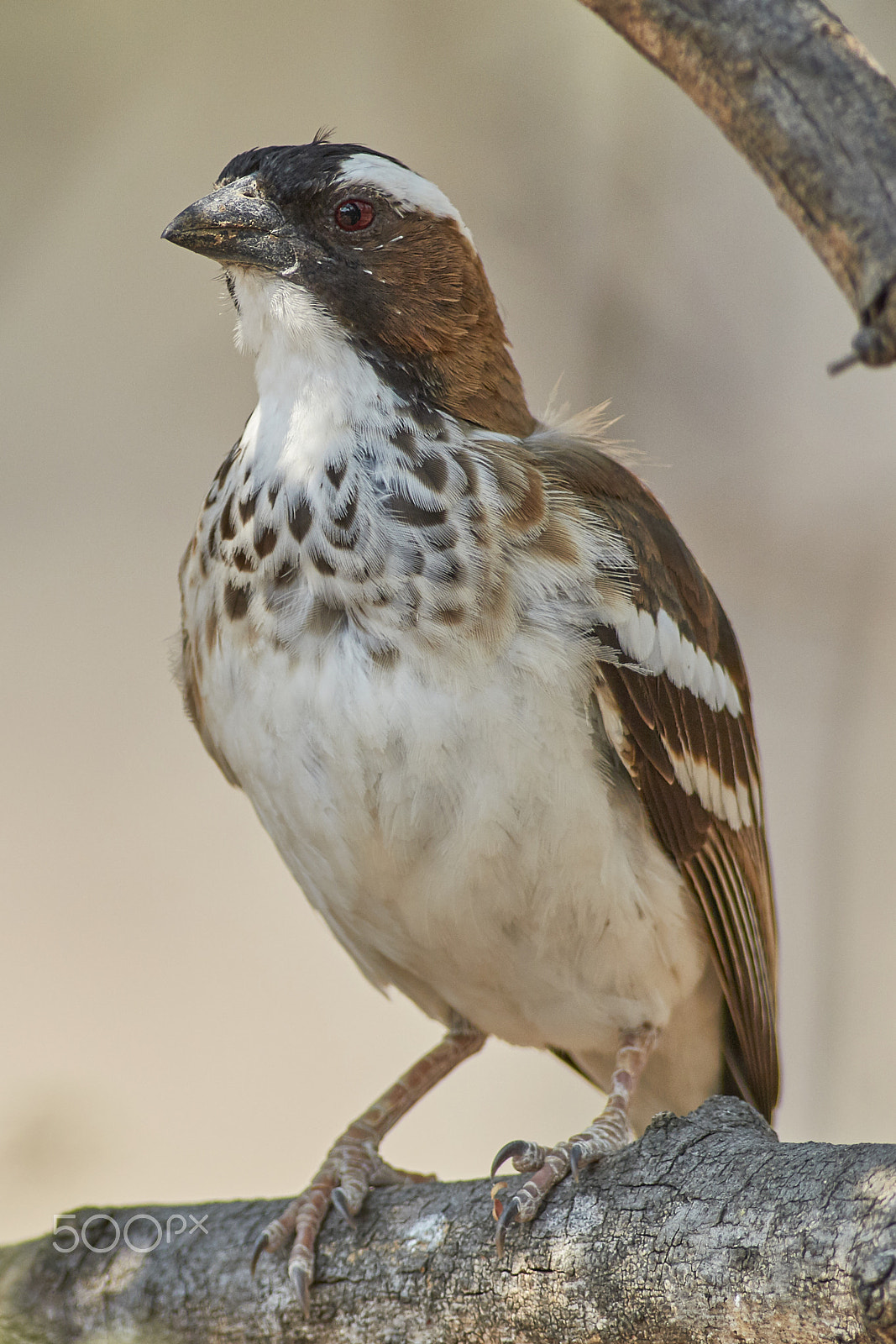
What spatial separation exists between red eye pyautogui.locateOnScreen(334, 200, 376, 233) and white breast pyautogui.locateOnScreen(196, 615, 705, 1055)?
1122 millimetres

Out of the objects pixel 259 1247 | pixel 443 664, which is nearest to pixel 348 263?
pixel 443 664

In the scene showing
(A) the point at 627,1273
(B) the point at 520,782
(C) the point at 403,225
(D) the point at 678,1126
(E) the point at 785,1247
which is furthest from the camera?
(C) the point at 403,225

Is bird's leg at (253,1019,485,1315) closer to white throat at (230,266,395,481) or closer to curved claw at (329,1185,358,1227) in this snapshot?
curved claw at (329,1185,358,1227)

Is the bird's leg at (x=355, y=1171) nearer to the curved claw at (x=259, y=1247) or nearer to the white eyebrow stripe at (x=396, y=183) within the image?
the curved claw at (x=259, y=1247)

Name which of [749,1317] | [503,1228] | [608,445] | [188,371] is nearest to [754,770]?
[608,445]

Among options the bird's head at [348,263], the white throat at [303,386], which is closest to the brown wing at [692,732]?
the bird's head at [348,263]

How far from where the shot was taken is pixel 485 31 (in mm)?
6371

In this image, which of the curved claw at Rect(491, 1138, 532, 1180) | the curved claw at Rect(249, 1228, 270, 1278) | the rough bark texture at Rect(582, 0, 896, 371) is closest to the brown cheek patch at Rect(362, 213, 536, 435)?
the rough bark texture at Rect(582, 0, 896, 371)

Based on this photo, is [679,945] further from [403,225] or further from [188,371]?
[188,371]

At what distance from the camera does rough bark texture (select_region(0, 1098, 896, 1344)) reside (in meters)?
2.17

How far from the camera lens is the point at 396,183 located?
134 inches

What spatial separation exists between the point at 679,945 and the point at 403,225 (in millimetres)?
2049

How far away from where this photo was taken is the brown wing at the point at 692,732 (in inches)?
129

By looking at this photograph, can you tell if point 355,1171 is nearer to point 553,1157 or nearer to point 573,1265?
point 553,1157
